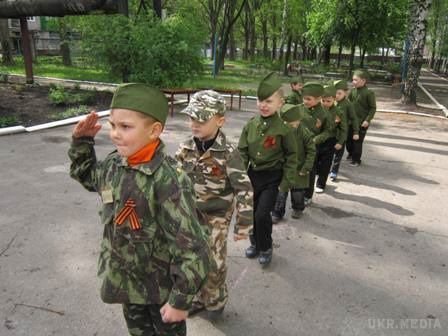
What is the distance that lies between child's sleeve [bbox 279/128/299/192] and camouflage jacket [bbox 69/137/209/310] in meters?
1.95

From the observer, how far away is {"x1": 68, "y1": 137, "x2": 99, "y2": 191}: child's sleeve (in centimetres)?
197

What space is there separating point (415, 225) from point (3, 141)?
7273 mm

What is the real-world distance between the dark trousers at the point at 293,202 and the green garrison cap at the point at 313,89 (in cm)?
120

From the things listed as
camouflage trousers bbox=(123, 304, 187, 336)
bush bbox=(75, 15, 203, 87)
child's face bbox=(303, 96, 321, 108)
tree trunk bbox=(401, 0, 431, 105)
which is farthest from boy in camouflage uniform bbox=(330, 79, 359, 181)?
tree trunk bbox=(401, 0, 431, 105)

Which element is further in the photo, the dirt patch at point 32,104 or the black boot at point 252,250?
the dirt patch at point 32,104

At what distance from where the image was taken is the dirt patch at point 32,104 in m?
9.66

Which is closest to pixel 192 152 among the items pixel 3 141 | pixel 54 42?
pixel 3 141

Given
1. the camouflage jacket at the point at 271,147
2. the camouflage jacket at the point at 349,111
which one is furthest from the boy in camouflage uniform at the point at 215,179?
the camouflage jacket at the point at 349,111

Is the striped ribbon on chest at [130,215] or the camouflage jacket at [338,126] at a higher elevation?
the striped ribbon on chest at [130,215]

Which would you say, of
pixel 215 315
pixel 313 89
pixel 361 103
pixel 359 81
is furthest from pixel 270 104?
pixel 361 103

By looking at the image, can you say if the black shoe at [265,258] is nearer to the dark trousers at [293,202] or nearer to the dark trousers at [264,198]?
the dark trousers at [264,198]

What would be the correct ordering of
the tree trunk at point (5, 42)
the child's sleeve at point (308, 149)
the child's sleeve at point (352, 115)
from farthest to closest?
1. the tree trunk at point (5, 42)
2. the child's sleeve at point (352, 115)
3. the child's sleeve at point (308, 149)

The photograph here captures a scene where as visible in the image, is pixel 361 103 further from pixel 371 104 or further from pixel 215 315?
pixel 215 315

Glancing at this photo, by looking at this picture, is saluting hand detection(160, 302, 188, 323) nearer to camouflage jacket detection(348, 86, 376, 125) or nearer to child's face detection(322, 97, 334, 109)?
child's face detection(322, 97, 334, 109)
